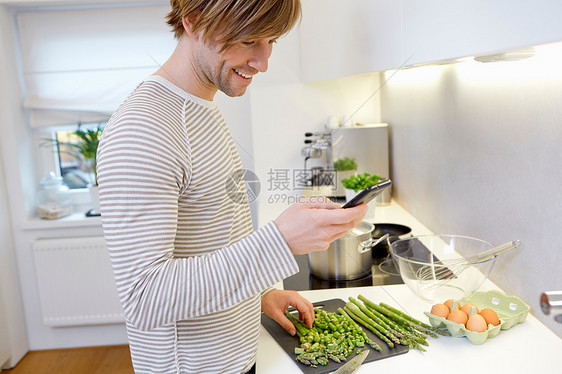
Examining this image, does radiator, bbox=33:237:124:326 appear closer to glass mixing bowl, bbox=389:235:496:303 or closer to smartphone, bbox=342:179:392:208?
glass mixing bowl, bbox=389:235:496:303

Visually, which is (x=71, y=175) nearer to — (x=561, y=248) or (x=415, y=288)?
(x=415, y=288)

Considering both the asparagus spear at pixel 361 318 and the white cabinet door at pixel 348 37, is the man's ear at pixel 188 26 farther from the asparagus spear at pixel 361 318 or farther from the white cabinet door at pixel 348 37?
the asparagus spear at pixel 361 318

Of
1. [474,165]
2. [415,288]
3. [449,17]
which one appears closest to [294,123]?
[474,165]

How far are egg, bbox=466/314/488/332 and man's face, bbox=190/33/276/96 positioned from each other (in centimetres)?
63

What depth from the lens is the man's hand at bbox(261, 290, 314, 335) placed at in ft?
3.53

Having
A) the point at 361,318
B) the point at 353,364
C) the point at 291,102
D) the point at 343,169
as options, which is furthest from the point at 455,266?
the point at 291,102

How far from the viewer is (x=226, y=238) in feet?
2.84

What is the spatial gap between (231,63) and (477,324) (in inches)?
26.9

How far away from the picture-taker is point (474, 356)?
0.95 m

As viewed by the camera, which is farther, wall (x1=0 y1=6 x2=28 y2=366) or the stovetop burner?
wall (x1=0 y1=6 x2=28 y2=366)

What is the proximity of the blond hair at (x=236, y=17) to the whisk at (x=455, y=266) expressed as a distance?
633 mm

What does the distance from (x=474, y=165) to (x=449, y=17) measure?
60cm

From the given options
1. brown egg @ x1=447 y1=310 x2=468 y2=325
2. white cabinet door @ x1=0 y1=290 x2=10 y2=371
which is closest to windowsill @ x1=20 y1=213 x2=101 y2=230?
white cabinet door @ x1=0 y1=290 x2=10 y2=371

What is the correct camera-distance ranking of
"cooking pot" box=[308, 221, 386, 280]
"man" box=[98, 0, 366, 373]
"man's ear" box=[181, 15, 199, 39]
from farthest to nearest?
"cooking pot" box=[308, 221, 386, 280] < "man's ear" box=[181, 15, 199, 39] < "man" box=[98, 0, 366, 373]
